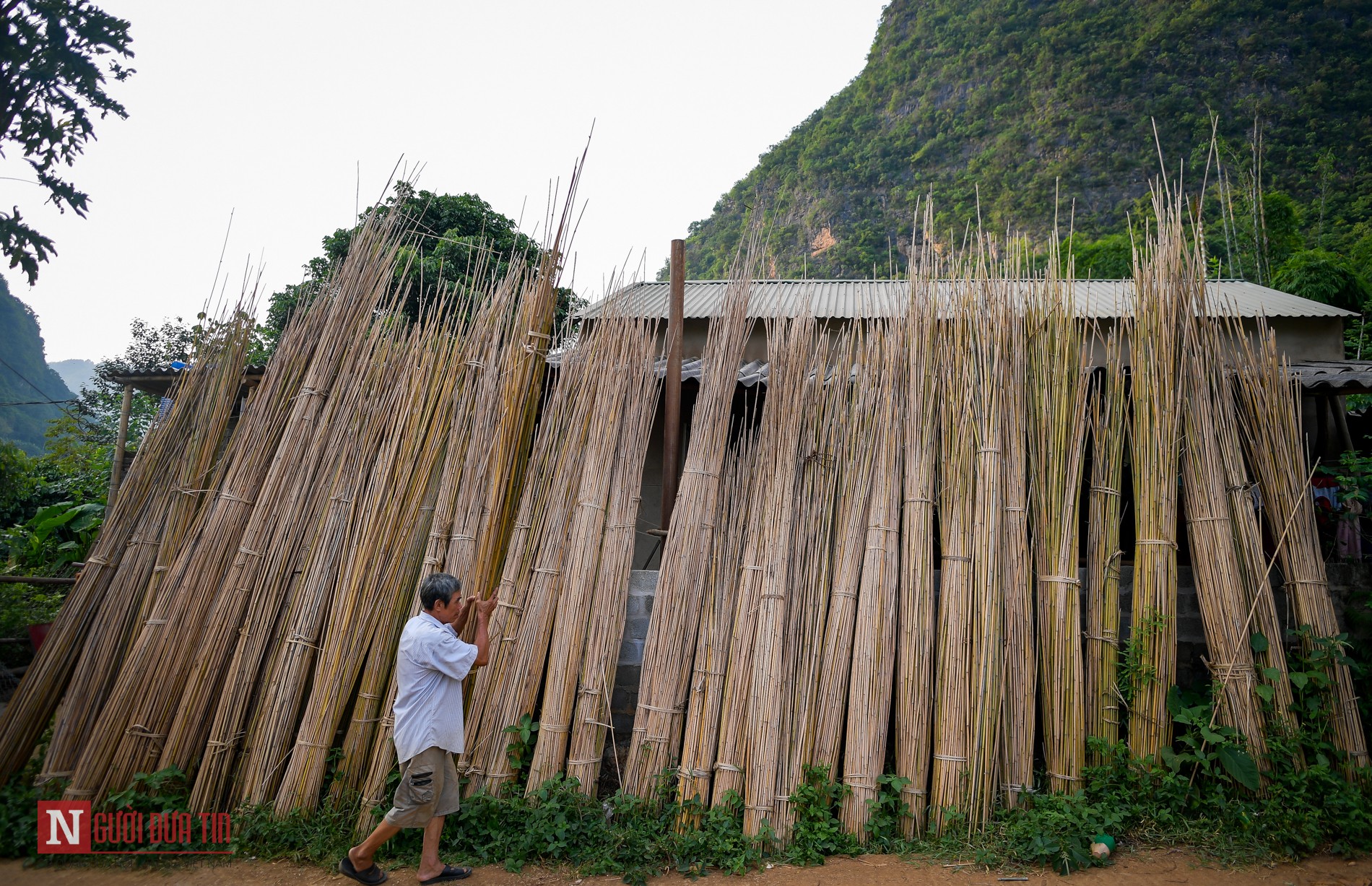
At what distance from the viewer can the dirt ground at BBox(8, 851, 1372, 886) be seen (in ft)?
8.49

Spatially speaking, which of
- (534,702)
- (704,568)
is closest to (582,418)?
(704,568)

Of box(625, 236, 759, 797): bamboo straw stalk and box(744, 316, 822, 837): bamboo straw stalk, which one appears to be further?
box(625, 236, 759, 797): bamboo straw stalk

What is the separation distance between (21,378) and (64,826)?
14.7 meters

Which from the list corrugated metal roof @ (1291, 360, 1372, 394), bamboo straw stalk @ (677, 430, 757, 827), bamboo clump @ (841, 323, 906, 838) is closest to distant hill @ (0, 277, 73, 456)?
bamboo straw stalk @ (677, 430, 757, 827)

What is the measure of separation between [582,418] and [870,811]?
7.19ft

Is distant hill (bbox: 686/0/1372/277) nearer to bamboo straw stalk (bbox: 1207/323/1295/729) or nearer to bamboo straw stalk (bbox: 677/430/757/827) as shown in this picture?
bamboo straw stalk (bbox: 1207/323/1295/729)

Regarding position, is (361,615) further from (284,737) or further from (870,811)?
(870,811)

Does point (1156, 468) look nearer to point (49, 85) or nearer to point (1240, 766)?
point (1240, 766)

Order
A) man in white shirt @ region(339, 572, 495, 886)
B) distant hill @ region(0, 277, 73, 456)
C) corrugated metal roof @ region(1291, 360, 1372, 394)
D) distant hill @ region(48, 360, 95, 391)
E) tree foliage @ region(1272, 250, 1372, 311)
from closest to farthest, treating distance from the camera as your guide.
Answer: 1. man in white shirt @ region(339, 572, 495, 886)
2. corrugated metal roof @ region(1291, 360, 1372, 394)
3. tree foliage @ region(1272, 250, 1372, 311)
4. distant hill @ region(0, 277, 73, 456)
5. distant hill @ region(48, 360, 95, 391)

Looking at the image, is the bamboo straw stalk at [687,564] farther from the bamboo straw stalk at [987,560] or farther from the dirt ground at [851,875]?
the bamboo straw stalk at [987,560]

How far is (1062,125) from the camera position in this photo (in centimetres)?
2223

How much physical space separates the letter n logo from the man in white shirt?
122 cm

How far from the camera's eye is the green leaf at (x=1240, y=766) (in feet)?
9.13

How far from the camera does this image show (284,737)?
3250 millimetres
